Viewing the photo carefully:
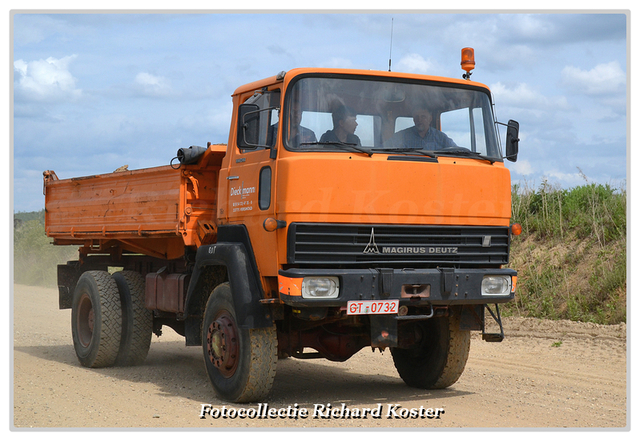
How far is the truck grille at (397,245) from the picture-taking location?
21.6 feet

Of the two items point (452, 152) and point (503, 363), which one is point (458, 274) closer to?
point (452, 152)

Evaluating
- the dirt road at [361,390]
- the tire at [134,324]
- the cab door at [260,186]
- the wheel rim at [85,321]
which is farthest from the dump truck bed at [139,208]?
the dirt road at [361,390]

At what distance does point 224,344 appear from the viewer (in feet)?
24.3

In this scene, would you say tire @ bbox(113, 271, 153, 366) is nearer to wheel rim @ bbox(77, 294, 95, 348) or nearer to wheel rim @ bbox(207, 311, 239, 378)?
wheel rim @ bbox(77, 294, 95, 348)

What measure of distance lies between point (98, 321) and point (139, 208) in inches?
69.7

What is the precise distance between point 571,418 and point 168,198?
197 inches

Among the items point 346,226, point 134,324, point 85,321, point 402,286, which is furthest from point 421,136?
point 85,321

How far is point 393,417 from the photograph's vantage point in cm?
670

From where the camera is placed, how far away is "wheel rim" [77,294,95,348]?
10.4 meters

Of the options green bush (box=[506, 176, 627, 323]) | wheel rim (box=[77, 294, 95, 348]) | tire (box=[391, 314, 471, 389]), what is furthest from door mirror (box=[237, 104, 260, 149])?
green bush (box=[506, 176, 627, 323])

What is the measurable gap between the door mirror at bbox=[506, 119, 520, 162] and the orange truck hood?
1.35ft

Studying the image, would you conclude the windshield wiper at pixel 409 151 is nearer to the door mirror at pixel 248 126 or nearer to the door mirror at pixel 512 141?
the door mirror at pixel 512 141

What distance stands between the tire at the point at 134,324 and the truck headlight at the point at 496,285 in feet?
16.1

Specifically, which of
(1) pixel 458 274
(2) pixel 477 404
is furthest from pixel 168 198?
(2) pixel 477 404
